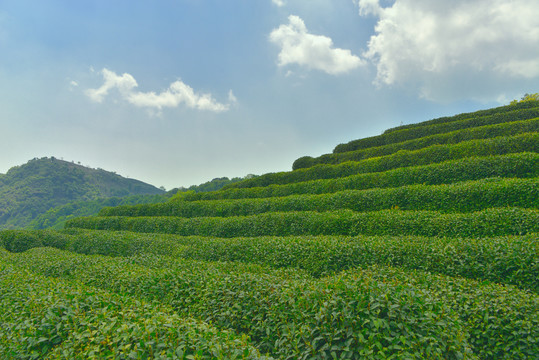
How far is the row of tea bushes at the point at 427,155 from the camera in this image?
62.9 ft

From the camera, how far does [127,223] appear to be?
30812 millimetres

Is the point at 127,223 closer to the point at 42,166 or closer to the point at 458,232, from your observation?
the point at 458,232

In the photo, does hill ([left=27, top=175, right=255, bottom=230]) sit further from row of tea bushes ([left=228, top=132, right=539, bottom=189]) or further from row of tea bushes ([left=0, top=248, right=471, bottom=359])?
row of tea bushes ([left=0, top=248, right=471, bottom=359])

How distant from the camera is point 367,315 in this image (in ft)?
15.4

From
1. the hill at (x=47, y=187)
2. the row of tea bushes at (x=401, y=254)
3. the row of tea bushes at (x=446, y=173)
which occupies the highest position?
the hill at (x=47, y=187)

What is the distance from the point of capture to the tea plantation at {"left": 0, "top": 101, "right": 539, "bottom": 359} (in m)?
4.55

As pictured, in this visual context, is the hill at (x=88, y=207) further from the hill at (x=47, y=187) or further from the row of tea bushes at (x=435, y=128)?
the row of tea bushes at (x=435, y=128)

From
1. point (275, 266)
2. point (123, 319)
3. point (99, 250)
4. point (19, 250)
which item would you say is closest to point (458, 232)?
point (275, 266)

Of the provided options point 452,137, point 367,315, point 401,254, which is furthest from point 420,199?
point 367,315

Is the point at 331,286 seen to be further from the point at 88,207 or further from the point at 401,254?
the point at 88,207

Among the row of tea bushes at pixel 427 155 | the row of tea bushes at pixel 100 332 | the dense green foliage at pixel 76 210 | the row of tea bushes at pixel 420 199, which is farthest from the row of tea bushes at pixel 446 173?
the dense green foliage at pixel 76 210

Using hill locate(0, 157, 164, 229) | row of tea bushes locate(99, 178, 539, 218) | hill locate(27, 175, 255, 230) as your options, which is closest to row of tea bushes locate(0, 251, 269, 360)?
row of tea bushes locate(99, 178, 539, 218)

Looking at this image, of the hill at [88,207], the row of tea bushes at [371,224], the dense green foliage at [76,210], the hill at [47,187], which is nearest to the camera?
the row of tea bushes at [371,224]

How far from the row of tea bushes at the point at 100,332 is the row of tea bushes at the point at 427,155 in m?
22.2
